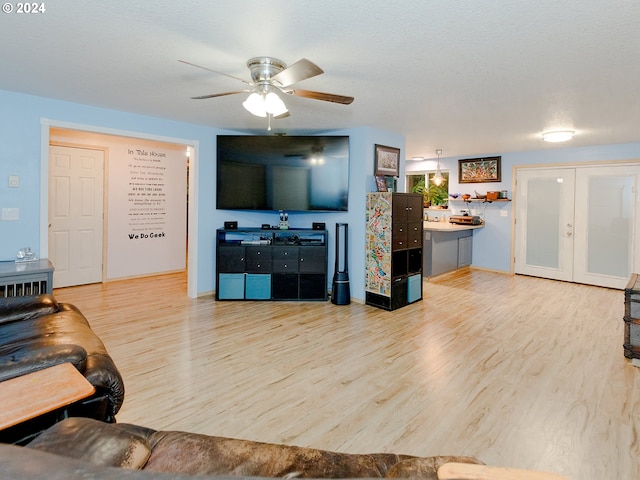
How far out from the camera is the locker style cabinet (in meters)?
4.37

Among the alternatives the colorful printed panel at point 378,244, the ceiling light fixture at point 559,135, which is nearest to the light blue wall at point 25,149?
the colorful printed panel at point 378,244

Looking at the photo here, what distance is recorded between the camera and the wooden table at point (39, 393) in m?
1.07

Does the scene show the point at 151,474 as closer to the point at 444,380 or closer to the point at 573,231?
the point at 444,380

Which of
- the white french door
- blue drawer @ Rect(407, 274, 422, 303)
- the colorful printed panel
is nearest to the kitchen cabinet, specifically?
blue drawer @ Rect(407, 274, 422, 303)

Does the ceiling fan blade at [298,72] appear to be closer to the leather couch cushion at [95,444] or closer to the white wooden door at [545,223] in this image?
the leather couch cushion at [95,444]

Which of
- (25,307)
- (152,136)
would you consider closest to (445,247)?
(152,136)

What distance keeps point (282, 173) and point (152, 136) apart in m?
1.64

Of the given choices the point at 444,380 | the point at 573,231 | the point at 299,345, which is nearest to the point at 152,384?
the point at 299,345

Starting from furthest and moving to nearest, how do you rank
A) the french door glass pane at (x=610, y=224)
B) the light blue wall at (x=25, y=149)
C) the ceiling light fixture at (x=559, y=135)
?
the french door glass pane at (x=610, y=224), the ceiling light fixture at (x=559, y=135), the light blue wall at (x=25, y=149)

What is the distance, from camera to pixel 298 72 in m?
2.14

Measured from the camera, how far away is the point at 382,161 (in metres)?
4.82

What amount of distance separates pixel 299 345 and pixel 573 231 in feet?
17.4

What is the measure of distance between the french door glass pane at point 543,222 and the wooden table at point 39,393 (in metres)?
6.99

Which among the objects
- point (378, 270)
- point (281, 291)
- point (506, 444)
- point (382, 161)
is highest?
point (382, 161)
